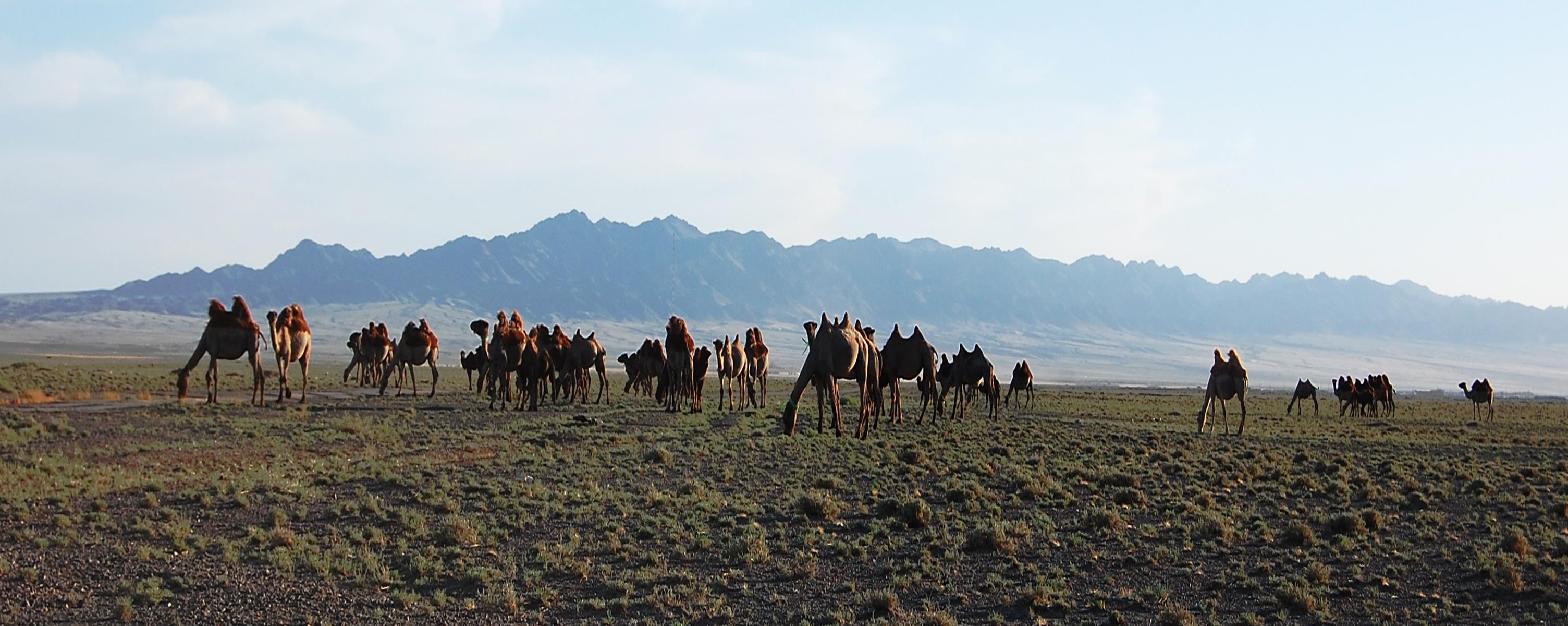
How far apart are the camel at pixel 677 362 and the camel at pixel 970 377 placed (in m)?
7.76

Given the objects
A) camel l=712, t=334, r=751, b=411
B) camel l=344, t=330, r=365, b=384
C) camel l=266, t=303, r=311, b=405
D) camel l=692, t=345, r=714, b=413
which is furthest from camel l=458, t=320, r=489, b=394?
camel l=712, t=334, r=751, b=411

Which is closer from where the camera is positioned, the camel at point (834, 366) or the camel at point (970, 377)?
the camel at point (834, 366)

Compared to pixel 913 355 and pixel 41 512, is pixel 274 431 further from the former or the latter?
pixel 913 355

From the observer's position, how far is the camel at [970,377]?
3369 cm

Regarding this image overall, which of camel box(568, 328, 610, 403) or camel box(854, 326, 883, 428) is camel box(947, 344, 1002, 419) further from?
camel box(568, 328, 610, 403)

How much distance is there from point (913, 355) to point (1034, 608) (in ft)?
57.4

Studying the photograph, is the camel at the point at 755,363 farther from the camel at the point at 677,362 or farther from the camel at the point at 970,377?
the camel at the point at 970,377

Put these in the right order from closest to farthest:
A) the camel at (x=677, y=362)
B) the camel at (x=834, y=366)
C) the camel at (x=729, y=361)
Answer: the camel at (x=834, y=366), the camel at (x=677, y=362), the camel at (x=729, y=361)

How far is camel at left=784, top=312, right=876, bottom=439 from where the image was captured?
70.1 ft

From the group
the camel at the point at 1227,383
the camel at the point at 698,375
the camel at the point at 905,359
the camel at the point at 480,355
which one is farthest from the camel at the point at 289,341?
the camel at the point at 1227,383

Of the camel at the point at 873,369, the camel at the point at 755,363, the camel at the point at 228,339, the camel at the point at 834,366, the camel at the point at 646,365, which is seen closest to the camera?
the camel at the point at 834,366

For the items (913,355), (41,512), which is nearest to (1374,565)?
(41,512)

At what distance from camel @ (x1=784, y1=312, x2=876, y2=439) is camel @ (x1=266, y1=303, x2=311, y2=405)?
515 inches

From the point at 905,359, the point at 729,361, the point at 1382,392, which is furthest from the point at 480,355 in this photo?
the point at 1382,392
